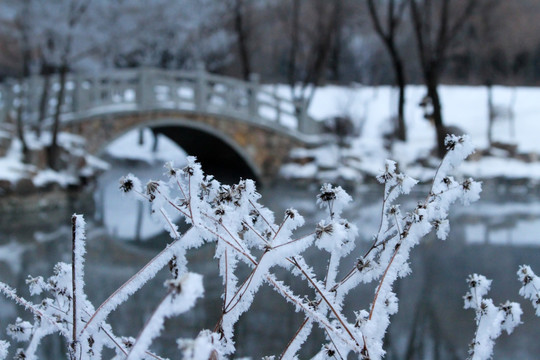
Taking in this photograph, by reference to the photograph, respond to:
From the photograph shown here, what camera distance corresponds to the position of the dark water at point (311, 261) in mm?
5145

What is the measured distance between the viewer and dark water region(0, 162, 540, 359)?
514 centimetres

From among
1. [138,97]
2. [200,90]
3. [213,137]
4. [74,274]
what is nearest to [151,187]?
[74,274]

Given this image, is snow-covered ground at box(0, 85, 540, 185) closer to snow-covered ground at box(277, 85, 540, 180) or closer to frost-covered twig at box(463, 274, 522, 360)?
snow-covered ground at box(277, 85, 540, 180)

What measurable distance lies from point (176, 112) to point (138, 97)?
2.83 ft

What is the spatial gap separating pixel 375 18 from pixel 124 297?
1349 cm

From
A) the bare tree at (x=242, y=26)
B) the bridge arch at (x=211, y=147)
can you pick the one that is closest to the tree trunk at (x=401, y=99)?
the bridge arch at (x=211, y=147)

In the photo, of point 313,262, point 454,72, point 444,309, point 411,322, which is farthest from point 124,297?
point 454,72

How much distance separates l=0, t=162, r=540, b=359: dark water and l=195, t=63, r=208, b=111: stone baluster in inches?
103

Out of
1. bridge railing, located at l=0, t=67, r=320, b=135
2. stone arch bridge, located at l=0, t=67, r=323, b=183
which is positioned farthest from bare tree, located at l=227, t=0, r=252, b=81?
bridge railing, located at l=0, t=67, r=320, b=135

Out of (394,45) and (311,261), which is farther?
(394,45)

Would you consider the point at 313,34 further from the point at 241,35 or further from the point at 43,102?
the point at 43,102

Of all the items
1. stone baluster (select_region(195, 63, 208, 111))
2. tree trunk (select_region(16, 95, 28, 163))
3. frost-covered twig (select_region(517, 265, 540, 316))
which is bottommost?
frost-covered twig (select_region(517, 265, 540, 316))

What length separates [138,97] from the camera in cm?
1262

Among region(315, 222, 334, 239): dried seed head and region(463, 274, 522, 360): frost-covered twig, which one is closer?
region(315, 222, 334, 239): dried seed head
